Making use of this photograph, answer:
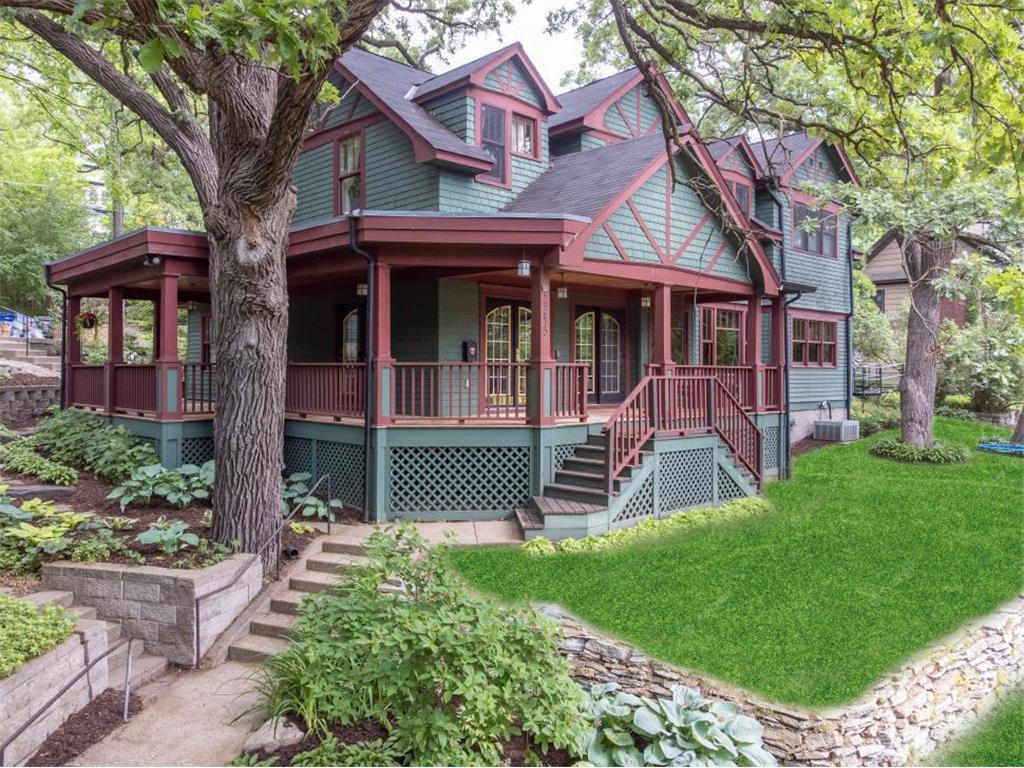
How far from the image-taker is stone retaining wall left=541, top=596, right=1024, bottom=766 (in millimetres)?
5105

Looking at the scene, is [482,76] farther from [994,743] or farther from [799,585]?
[994,743]

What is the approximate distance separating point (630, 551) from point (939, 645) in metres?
3.15

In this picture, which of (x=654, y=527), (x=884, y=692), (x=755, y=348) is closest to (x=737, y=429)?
(x=755, y=348)

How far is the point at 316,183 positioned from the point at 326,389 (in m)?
5.55

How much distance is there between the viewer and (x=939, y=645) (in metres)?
6.25

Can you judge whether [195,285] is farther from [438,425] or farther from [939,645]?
[939,645]

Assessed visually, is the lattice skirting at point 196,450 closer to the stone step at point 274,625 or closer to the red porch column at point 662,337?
the stone step at point 274,625

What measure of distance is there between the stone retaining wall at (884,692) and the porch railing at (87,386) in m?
10.2

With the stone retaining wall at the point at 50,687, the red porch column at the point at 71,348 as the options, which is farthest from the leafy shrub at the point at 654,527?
the red porch column at the point at 71,348

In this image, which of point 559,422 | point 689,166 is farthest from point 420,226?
point 689,166

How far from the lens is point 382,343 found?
9.12 metres

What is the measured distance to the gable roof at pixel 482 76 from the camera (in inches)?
482

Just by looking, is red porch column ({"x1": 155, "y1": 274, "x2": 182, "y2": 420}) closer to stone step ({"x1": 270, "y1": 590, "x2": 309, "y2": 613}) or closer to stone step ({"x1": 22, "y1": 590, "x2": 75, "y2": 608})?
stone step ({"x1": 22, "y1": 590, "x2": 75, "y2": 608})

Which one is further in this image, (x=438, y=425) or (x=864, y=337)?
(x=864, y=337)
